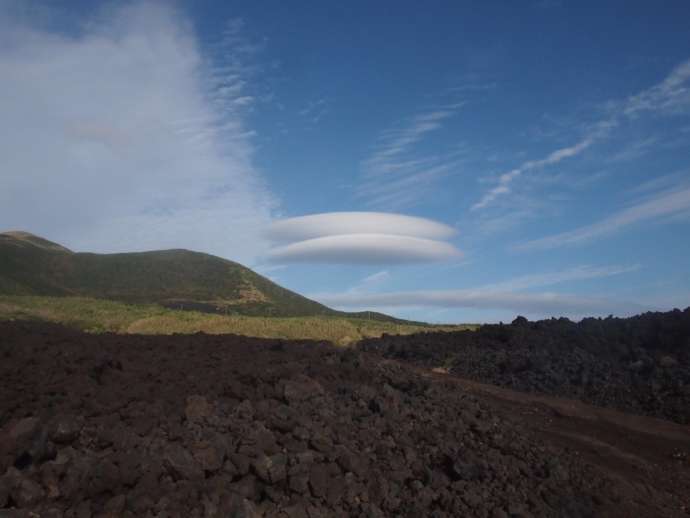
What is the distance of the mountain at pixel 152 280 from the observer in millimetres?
69375

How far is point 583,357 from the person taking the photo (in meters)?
17.8

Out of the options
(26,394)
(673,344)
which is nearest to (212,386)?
(26,394)

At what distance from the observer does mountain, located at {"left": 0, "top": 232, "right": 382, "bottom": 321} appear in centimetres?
6938

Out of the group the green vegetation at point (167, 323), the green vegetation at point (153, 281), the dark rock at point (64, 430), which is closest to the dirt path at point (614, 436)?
the dark rock at point (64, 430)

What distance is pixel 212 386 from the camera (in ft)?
26.9

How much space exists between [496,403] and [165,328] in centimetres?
1846

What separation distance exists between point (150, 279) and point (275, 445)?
7614 cm

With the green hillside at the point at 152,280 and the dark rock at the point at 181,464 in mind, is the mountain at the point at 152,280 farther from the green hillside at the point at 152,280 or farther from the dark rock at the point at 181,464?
the dark rock at the point at 181,464

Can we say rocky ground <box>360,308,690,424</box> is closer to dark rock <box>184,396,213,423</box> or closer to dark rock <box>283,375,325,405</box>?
dark rock <box>283,375,325,405</box>

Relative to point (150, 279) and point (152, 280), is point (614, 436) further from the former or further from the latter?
point (150, 279)

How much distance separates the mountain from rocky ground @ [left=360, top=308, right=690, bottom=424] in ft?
148

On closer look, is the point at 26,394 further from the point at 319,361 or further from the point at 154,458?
the point at 319,361

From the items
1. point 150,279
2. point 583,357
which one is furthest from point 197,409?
point 150,279

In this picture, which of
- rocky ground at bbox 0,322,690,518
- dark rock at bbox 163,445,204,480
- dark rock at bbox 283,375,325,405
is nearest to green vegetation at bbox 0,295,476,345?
rocky ground at bbox 0,322,690,518
